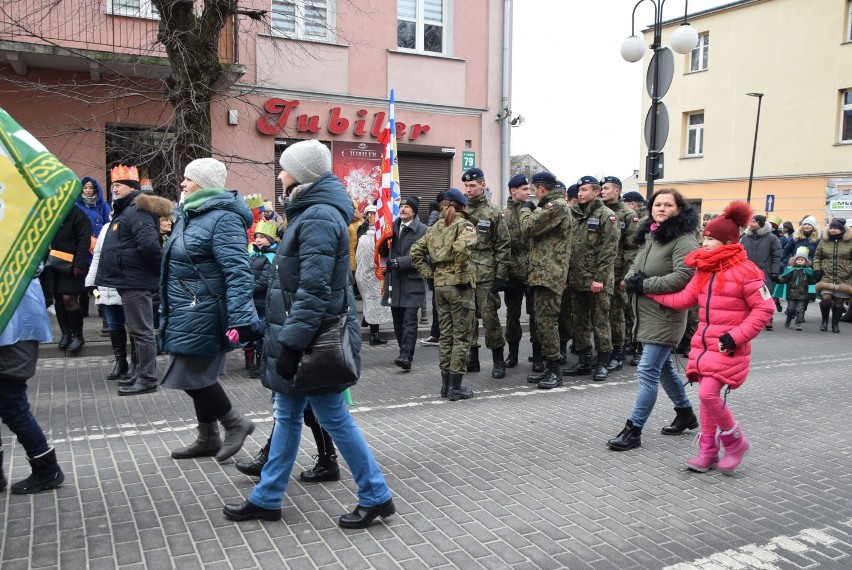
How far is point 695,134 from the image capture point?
35.3 meters

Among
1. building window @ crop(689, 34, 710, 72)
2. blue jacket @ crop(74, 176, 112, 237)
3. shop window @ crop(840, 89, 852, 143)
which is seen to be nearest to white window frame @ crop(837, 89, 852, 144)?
shop window @ crop(840, 89, 852, 143)

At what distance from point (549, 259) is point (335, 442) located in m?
4.34


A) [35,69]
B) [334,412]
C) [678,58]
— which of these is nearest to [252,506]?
[334,412]

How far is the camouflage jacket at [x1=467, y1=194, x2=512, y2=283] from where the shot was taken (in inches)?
320

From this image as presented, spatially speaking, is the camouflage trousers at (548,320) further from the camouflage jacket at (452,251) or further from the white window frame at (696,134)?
the white window frame at (696,134)

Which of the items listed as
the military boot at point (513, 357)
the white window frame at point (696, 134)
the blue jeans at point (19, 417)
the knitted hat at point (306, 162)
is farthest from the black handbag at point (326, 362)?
the white window frame at point (696, 134)

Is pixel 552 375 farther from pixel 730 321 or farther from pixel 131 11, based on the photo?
pixel 131 11

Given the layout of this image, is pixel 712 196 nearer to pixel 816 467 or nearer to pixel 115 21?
pixel 115 21

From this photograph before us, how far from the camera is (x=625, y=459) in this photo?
536 cm

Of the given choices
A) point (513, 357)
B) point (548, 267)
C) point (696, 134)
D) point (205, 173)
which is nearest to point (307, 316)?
point (205, 173)

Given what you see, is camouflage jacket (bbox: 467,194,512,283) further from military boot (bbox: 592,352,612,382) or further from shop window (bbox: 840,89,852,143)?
shop window (bbox: 840,89,852,143)

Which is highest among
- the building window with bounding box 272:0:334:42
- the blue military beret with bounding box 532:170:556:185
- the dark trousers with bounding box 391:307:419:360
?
the building window with bounding box 272:0:334:42

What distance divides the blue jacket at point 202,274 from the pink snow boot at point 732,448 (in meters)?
3.21

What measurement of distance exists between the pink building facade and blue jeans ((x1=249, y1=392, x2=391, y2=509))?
8.12 meters
